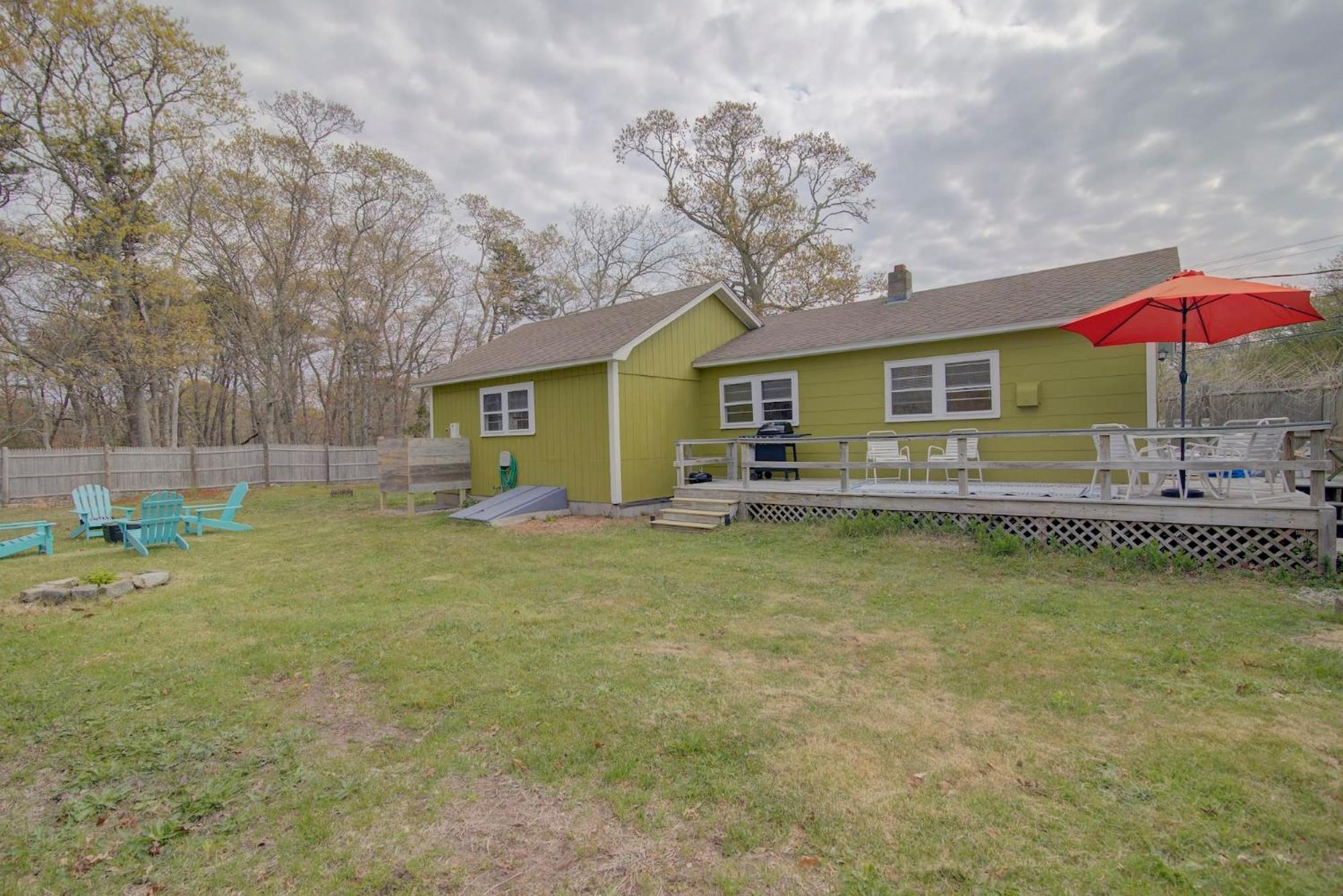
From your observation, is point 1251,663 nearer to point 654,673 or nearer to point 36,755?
point 654,673

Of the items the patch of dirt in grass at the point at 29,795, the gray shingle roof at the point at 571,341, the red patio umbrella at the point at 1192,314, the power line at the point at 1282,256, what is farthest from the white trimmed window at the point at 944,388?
the power line at the point at 1282,256

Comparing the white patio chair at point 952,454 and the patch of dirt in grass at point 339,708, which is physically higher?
the white patio chair at point 952,454

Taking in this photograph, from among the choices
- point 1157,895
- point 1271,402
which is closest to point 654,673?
point 1157,895

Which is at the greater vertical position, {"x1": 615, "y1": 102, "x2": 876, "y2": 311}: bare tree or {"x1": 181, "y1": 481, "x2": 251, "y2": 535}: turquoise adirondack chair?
{"x1": 615, "y1": 102, "x2": 876, "y2": 311}: bare tree

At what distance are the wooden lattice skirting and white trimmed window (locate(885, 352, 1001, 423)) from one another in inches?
102

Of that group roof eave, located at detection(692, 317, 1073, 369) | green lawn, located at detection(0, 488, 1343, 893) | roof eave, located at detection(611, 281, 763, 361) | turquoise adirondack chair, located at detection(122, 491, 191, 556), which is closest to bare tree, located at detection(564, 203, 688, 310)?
roof eave, located at detection(611, 281, 763, 361)

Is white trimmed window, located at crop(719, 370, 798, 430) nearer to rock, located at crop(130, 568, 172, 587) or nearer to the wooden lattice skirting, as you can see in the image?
the wooden lattice skirting

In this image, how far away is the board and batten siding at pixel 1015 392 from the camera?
8438 millimetres

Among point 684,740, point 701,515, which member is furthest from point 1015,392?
point 684,740

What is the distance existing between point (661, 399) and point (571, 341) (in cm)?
241

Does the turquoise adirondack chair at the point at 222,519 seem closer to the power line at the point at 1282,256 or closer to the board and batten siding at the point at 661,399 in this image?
the board and batten siding at the point at 661,399

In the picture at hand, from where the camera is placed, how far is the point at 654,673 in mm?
3715

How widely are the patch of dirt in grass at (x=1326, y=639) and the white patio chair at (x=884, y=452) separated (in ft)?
14.7

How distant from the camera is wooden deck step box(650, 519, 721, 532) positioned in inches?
357
